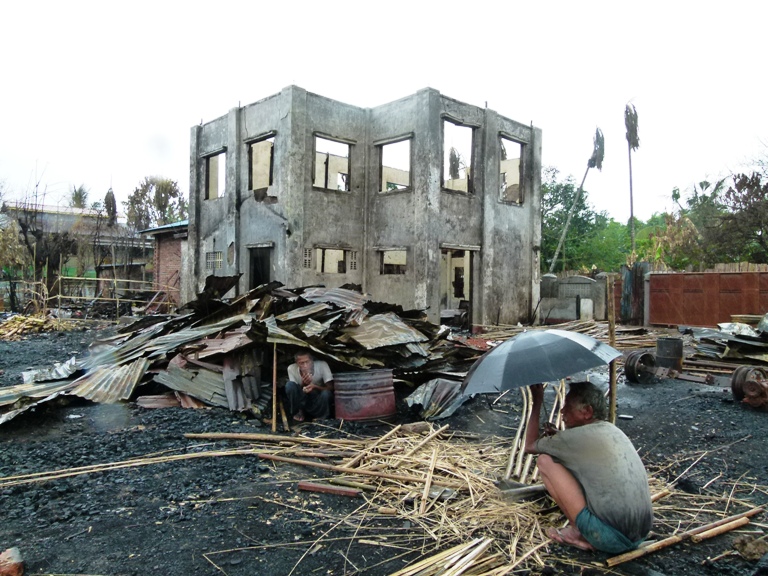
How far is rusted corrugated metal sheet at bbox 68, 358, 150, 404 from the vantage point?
635 cm

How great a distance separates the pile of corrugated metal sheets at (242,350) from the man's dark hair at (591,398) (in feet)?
11.4

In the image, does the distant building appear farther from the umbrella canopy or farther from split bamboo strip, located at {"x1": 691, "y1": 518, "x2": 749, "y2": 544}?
split bamboo strip, located at {"x1": 691, "y1": 518, "x2": 749, "y2": 544}

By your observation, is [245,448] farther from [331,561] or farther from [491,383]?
[491,383]

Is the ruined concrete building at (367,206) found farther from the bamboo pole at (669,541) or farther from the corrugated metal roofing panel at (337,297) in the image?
the bamboo pole at (669,541)

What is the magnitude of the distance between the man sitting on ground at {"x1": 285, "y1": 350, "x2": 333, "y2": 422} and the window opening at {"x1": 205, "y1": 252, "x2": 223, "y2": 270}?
483 inches

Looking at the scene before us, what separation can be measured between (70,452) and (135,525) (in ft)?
6.02

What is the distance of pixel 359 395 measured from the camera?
618 cm

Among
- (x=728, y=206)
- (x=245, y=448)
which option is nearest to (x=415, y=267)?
(x=245, y=448)

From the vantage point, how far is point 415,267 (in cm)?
1505

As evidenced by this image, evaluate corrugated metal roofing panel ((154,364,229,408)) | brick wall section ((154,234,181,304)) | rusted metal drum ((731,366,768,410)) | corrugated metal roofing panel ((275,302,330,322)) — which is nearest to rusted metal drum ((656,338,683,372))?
rusted metal drum ((731,366,768,410))

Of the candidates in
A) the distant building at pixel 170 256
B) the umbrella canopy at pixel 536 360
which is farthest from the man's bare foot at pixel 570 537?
the distant building at pixel 170 256

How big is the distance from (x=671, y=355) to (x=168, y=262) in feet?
62.9

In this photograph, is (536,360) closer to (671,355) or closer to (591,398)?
(591,398)

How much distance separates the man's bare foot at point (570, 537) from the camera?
3.17m
